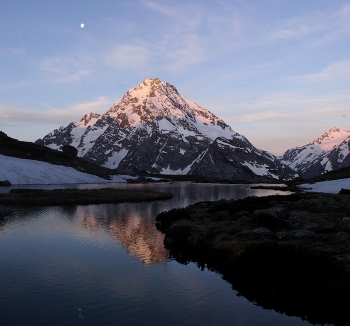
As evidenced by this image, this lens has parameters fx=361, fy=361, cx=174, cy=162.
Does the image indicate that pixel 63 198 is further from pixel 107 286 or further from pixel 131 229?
pixel 107 286

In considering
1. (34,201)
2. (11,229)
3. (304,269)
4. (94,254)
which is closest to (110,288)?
(94,254)

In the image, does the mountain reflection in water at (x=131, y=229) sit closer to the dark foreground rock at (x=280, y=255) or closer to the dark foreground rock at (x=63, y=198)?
the dark foreground rock at (x=280, y=255)

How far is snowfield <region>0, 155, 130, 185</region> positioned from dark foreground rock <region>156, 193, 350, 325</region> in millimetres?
94735

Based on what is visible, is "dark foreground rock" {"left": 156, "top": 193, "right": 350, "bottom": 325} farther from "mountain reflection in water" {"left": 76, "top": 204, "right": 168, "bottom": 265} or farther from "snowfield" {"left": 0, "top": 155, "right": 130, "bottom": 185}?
"snowfield" {"left": 0, "top": 155, "right": 130, "bottom": 185}

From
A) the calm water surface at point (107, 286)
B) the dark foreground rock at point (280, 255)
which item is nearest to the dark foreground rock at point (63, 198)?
the calm water surface at point (107, 286)

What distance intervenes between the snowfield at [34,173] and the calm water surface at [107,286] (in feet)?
293

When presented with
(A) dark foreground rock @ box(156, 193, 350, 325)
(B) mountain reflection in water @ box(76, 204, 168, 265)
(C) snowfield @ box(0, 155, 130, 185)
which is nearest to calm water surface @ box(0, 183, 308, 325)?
(B) mountain reflection in water @ box(76, 204, 168, 265)

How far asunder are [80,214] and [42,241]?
19776mm

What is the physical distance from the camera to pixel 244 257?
25094mm

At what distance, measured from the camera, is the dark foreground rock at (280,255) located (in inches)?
775

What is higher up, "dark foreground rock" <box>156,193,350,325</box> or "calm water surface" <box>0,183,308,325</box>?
"dark foreground rock" <box>156,193,350,325</box>

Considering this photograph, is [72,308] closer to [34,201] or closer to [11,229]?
[11,229]

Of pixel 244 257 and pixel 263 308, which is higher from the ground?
pixel 244 257

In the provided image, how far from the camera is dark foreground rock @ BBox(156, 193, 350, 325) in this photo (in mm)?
19688
